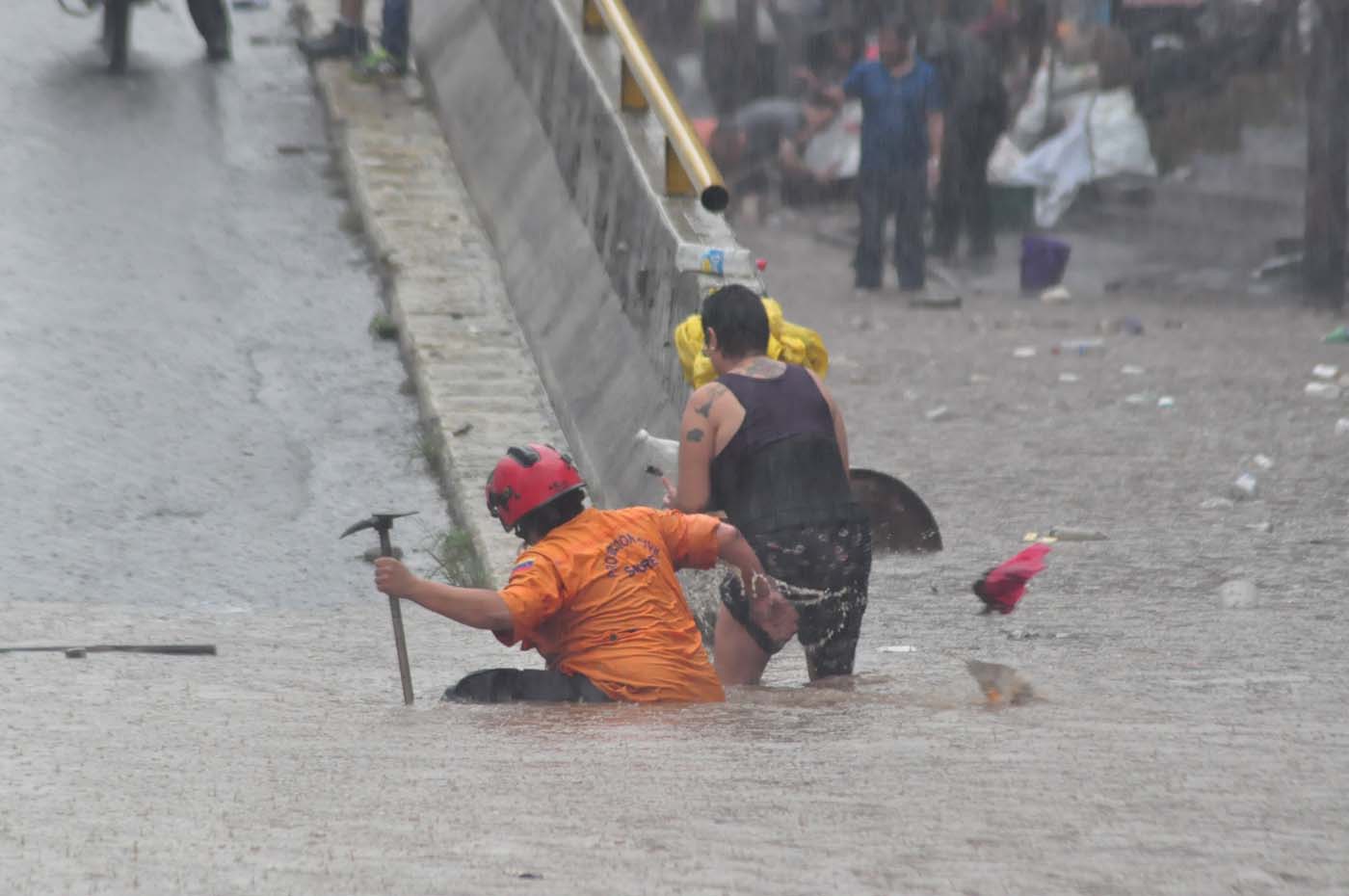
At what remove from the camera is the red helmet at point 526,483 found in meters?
6.03

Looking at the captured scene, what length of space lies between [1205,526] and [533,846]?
20.6 feet

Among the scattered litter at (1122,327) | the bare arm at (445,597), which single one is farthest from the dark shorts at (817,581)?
the scattered litter at (1122,327)

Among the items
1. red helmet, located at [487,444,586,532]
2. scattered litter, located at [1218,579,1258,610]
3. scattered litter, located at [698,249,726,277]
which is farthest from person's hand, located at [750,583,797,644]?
scattered litter, located at [698,249,726,277]

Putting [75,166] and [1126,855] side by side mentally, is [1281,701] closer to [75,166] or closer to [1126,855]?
[1126,855]

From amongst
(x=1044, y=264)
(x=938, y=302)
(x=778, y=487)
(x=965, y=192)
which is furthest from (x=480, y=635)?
(x=965, y=192)

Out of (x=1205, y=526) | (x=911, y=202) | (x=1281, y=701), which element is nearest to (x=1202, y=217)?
(x=911, y=202)

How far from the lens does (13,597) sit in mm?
8953

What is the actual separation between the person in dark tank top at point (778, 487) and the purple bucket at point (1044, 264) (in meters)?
11.7

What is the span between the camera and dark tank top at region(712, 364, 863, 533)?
21.5 ft

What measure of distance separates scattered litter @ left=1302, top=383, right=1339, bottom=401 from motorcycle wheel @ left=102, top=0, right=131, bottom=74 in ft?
29.4

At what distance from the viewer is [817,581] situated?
21.7ft

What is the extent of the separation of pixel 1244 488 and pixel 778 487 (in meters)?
4.75

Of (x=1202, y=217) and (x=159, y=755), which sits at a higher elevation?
(x=159, y=755)

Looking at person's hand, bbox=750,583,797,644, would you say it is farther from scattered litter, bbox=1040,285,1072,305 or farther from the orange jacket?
scattered litter, bbox=1040,285,1072,305
